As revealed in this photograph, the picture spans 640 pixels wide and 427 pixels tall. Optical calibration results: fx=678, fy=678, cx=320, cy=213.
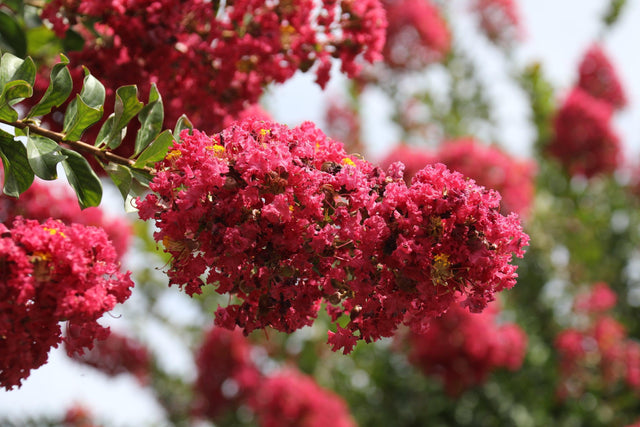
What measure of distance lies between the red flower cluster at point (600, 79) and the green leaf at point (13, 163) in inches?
→ 250

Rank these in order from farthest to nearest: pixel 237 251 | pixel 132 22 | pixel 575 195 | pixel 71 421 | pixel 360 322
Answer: pixel 575 195 < pixel 71 421 < pixel 132 22 < pixel 360 322 < pixel 237 251

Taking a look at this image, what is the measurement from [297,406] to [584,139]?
3.66 metres

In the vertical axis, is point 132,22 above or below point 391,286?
above

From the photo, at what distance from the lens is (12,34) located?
179 centimetres

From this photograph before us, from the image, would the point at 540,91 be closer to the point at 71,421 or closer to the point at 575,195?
the point at 575,195

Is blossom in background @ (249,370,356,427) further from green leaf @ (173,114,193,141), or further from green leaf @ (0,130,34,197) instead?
green leaf @ (0,130,34,197)

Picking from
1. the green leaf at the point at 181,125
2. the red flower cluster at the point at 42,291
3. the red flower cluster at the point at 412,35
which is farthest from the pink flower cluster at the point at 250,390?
the red flower cluster at the point at 42,291

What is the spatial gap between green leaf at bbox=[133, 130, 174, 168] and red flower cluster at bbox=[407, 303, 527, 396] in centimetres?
342

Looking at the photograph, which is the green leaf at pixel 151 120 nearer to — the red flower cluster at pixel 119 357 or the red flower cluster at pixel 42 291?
the red flower cluster at pixel 42 291

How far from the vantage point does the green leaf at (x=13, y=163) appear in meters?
1.39

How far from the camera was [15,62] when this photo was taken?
1409 mm

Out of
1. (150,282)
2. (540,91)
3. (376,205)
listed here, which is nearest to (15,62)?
(376,205)

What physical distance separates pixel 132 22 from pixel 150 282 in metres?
4.00

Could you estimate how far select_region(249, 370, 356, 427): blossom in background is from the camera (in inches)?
178
